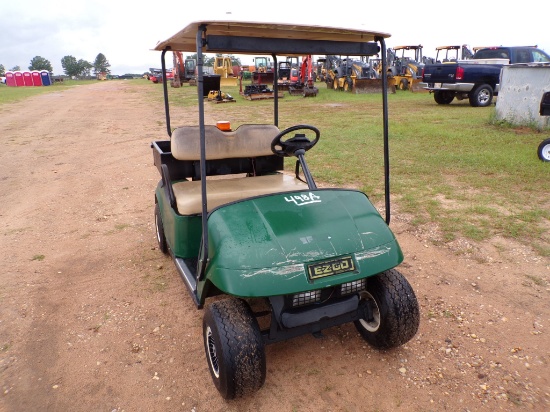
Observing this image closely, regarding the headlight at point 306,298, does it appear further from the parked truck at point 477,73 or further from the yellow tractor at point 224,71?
the yellow tractor at point 224,71

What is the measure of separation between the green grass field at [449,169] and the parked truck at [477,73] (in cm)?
127

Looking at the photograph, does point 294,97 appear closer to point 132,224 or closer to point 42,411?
point 132,224

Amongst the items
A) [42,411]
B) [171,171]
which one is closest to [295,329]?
[42,411]

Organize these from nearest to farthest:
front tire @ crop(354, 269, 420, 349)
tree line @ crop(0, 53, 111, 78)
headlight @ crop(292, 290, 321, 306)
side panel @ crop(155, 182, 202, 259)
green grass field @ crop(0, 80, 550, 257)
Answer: headlight @ crop(292, 290, 321, 306)
front tire @ crop(354, 269, 420, 349)
side panel @ crop(155, 182, 202, 259)
green grass field @ crop(0, 80, 550, 257)
tree line @ crop(0, 53, 111, 78)

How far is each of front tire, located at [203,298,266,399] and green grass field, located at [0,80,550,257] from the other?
2.50 meters

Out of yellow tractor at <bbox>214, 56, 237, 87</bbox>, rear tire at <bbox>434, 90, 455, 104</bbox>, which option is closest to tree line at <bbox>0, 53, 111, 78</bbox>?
yellow tractor at <bbox>214, 56, 237, 87</bbox>

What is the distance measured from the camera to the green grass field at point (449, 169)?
4348 mm

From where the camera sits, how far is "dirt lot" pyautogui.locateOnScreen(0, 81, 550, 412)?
7.46 ft

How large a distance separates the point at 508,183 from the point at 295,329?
4397mm

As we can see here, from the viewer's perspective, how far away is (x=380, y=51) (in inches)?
102

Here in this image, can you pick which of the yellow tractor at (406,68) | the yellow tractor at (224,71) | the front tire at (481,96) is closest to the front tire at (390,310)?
the front tire at (481,96)

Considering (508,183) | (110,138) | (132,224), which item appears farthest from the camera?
(110,138)

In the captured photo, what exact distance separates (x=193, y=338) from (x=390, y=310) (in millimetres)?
1257

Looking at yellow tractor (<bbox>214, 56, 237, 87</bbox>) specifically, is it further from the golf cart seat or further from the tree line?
the tree line
